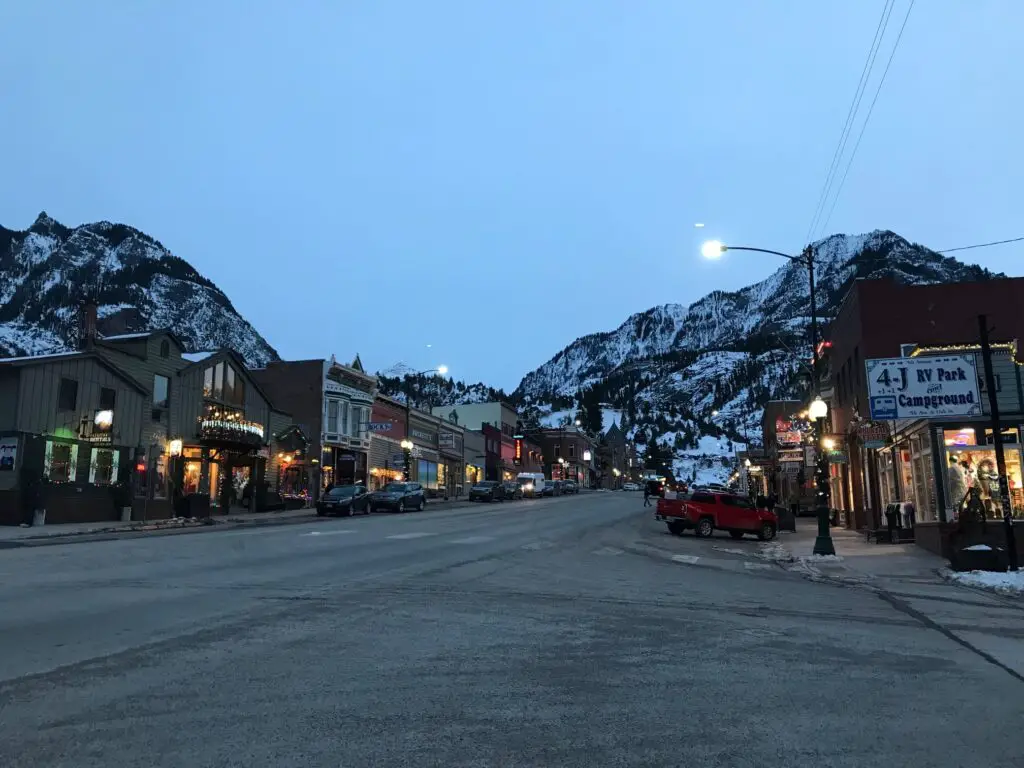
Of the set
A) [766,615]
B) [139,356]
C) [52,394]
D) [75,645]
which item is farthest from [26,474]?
[766,615]

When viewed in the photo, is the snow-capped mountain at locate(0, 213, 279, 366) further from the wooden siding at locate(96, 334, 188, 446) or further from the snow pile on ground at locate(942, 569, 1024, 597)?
the snow pile on ground at locate(942, 569, 1024, 597)

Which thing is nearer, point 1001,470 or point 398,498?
point 1001,470

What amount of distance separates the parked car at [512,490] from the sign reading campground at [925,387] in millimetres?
47856

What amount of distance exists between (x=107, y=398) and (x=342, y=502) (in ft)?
37.9

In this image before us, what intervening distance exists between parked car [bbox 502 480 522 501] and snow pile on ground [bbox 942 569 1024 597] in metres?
50.6

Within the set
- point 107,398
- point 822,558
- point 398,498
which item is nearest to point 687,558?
point 822,558

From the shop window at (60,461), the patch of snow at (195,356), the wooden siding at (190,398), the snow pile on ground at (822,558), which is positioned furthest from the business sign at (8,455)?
the snow pile on ground at (822,558)

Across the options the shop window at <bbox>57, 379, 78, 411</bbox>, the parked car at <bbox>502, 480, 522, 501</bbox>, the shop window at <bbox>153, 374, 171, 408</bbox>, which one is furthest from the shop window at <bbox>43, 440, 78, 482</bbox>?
the parked car at <bbox>502, 480, 522, 501</bbox>

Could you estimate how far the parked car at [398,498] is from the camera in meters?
43.8

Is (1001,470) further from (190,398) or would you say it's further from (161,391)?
(190,398)

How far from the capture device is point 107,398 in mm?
33562

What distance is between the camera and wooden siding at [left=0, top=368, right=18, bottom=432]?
29.1 meters

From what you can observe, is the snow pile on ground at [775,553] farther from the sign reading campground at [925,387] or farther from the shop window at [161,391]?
the shop window at [161,391]

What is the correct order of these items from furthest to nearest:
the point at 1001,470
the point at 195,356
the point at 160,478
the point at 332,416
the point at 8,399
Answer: the point at 332,416
the point at 195,356
the point at 160,478
the point at 8,399
the point at 1001,470
